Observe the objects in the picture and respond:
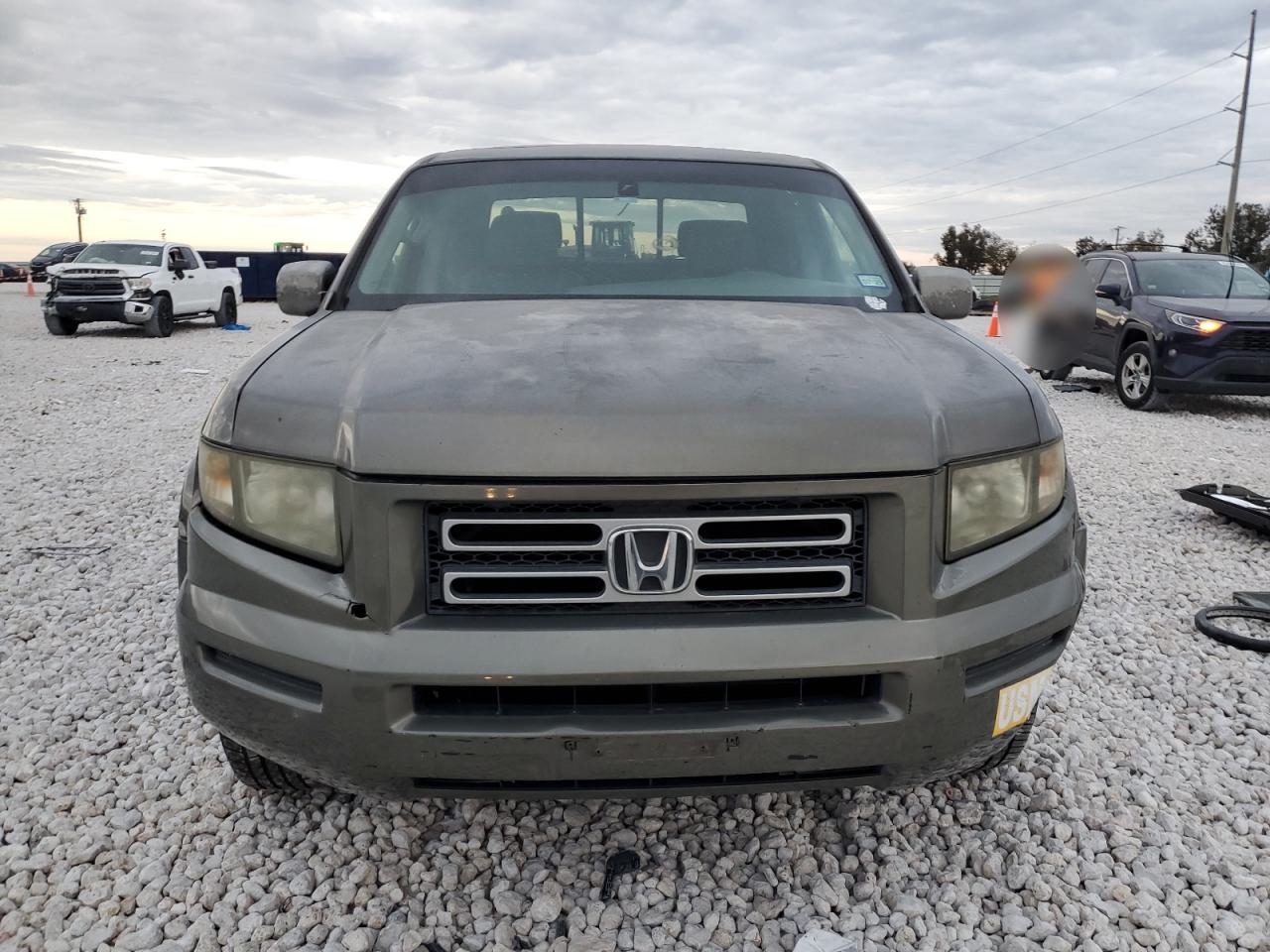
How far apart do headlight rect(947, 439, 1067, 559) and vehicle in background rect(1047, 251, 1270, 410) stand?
9095 millimetres

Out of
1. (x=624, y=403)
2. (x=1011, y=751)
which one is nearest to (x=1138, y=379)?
(x=1011, y=751)

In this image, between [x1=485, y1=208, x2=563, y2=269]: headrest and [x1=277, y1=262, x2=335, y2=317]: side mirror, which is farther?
[x1=277, y1=262, x2=335, y2=317]: side mirror

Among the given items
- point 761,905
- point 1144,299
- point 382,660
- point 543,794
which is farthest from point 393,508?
point 1144,299

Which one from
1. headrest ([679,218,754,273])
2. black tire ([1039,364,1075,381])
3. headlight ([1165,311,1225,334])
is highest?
headrest ([679,218,754,273])

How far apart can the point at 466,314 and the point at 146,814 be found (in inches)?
63.8

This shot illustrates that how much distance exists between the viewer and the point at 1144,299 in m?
10.6

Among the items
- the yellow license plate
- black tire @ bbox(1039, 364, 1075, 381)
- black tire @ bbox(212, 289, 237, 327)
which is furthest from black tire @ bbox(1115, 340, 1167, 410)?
black tire @ bbox(212, 289, 237, 327)

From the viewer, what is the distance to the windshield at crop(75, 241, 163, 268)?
17609mm

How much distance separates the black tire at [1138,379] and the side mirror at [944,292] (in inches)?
319

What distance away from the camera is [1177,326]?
9.98 meters

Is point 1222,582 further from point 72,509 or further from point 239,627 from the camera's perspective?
point 72,509

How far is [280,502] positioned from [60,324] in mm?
18730

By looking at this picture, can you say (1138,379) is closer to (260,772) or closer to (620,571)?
(620,571)

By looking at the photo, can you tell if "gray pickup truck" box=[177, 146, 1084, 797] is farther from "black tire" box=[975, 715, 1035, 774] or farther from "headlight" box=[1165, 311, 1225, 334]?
"headlight" box=[1165, 311, 1225, 334]
